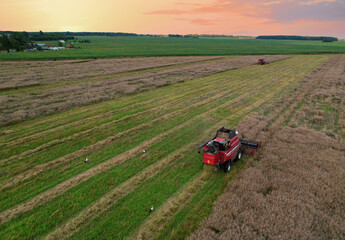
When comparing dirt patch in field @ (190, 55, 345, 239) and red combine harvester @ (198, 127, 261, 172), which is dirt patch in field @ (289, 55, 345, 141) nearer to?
dirt patch in field @ (190, 55, 345, 239)

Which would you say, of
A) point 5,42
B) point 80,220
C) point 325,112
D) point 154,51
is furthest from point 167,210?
point 5,42

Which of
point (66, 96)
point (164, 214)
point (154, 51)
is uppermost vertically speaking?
point (154, 51)

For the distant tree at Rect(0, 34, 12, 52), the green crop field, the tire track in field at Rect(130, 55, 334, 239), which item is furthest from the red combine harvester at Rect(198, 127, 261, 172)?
the distant tree at Rect(0, 34, 12, 52)

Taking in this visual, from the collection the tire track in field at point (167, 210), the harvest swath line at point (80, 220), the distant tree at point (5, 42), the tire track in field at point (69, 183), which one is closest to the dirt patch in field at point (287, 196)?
the tire track in field at point (167, 210)

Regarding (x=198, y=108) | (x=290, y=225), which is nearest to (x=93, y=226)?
(x=290, y=225)

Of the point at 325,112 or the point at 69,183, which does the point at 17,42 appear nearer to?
the point at 69,183

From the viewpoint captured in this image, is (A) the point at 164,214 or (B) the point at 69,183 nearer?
(A) the point at 164,214
